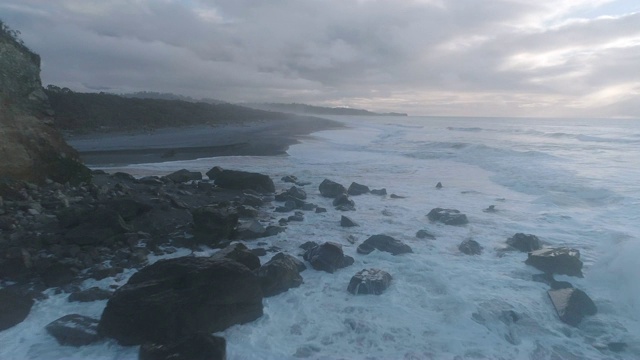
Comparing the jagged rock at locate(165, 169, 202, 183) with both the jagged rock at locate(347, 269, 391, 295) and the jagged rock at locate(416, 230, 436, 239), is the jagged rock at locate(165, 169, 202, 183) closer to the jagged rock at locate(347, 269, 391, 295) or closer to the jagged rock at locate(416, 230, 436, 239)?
the jagged rock at locate(416, 230, 436, 239)

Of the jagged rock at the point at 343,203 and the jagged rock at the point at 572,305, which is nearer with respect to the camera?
the jagged rock at the point at 572,305

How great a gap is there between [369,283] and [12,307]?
4741mm

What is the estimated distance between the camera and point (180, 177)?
49.8 ft

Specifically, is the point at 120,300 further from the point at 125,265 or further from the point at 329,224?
the point at 329,224

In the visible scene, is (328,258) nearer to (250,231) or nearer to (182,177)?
(250,231)

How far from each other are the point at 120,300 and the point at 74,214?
3.85 metres

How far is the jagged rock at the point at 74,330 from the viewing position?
543 centimetres

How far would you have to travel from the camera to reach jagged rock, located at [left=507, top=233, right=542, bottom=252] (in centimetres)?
925

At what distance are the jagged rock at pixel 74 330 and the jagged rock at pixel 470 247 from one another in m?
6.38

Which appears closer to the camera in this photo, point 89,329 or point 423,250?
point 89,329

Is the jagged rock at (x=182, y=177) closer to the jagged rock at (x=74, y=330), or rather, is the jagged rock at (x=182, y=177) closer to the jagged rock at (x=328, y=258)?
the jagged rock at (x=328, y=258)

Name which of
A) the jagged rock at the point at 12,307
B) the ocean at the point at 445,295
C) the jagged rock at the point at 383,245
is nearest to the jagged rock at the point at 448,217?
the ocean at the point at 445,295

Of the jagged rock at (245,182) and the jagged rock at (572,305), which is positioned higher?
the jagged rock at (245,182)

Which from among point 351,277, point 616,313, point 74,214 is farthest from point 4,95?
point 616,313
